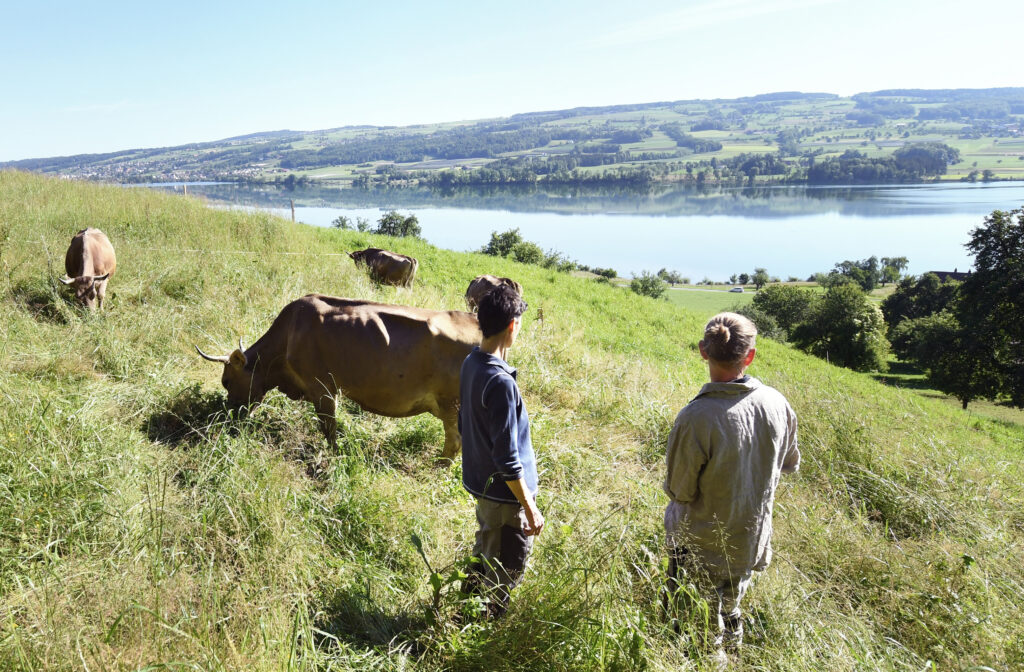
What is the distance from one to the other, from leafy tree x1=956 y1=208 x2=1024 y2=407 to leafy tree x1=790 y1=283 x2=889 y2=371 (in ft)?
47.2

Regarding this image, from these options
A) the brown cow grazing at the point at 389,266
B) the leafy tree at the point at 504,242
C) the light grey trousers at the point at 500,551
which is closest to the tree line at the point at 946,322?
the brown cow grazing at the point at 389,266

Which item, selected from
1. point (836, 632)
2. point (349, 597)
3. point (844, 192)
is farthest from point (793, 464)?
point (844, 192)

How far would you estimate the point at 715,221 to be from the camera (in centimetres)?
15012

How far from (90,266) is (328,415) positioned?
18.4 ft

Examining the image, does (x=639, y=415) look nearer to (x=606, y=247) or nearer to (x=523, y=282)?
(x=523, y=282)

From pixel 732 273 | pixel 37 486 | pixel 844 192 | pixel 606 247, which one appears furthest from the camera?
pixel 844 192

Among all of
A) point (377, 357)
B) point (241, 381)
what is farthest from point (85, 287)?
point (377, 357)

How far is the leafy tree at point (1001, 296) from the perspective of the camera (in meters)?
30.9

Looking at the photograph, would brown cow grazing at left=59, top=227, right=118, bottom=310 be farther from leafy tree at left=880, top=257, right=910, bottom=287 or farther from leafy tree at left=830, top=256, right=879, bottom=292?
leafy tree at left=880, top=257, right=910, bottom=287

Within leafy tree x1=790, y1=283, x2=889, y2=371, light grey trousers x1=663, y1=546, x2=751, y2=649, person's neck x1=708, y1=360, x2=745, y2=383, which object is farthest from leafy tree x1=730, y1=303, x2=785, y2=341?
person's neck x1=708, y1=360, x2=745, y2=383

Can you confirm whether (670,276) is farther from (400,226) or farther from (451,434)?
(451,434)

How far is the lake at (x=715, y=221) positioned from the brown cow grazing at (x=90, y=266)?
57.7 meters

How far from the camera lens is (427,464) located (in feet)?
17.3

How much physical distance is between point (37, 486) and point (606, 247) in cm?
10898
